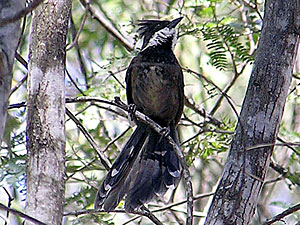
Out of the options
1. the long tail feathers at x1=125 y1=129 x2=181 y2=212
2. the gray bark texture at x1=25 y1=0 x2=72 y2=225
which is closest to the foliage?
the long tail feathers at x1=125 y1=129 x2=181 y2=212

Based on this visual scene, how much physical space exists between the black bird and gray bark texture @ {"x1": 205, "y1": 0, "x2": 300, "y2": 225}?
2.21 feet

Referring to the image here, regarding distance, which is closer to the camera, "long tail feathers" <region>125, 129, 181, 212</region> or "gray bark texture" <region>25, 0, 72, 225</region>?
"gray bark texture" <region>25, 0, 72, 225</region>

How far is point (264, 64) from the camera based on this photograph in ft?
8.57

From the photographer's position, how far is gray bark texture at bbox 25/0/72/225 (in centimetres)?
183

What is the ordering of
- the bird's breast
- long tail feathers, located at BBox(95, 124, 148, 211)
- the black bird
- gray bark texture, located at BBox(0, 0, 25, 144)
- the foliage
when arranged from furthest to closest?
the bird's breast → the foliage → the black bird → long tail feathers, located at BBox(95, 124, 148, 211) → gray bark texture, located at BBox(0, 0, 25, 144)

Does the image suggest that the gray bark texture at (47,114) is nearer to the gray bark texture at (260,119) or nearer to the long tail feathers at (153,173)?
the gray bark texture at (260,119)

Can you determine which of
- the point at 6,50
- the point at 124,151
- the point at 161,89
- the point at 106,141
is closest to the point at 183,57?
the point at 106,141

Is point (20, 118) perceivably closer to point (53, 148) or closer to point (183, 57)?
point (53, 148)

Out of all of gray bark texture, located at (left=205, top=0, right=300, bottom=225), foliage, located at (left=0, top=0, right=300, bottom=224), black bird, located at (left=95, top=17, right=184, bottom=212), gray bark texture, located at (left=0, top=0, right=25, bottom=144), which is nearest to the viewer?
gray bark texture, located at (left=0, top=0, right=25, bottom=144)

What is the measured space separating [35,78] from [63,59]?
12cm

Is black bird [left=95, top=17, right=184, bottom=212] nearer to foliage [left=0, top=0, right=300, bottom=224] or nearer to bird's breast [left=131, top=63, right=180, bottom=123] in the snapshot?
bird's breast [left=131, top=63, right=180, bottom=123]

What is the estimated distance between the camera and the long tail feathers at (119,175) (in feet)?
9.79

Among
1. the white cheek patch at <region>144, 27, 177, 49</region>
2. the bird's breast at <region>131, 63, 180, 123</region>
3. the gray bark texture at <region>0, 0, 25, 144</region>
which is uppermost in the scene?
the white cheek patch at <region>144, 27, 177, 49</region>

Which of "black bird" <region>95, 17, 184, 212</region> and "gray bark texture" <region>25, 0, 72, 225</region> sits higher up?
"black bird" <region>95, 17, 184, 212</region>
